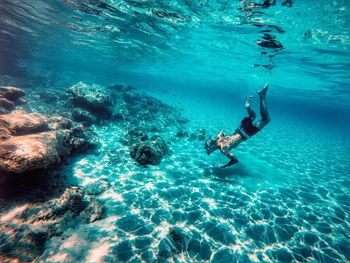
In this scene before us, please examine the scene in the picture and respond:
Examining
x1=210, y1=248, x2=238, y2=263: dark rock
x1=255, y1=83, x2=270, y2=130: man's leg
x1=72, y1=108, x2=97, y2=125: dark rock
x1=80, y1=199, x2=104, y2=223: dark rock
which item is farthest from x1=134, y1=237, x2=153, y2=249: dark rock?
x1=72, y1=108, x2=97, y2=125: dark rock

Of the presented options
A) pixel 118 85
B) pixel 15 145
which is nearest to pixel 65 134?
pixel 15 145

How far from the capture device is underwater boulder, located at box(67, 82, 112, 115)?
47.3 feet

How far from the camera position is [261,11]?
476 inches

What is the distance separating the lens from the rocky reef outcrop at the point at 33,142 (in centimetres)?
527

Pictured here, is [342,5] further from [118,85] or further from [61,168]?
[118,85]

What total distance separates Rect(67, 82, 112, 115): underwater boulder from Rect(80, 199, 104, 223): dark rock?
988cm

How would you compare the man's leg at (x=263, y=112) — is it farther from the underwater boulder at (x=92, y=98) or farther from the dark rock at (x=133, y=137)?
the underwater boulder at (x=92, y=98)

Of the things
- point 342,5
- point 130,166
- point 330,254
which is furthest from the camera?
point 342,5

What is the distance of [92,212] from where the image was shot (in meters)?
5.97

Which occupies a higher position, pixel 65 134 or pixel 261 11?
pixel 261 11

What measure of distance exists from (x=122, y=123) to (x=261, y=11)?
12472 millimetres

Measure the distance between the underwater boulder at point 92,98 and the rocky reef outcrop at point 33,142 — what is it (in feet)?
13.9

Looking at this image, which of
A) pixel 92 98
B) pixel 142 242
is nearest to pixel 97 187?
pixel 142 242

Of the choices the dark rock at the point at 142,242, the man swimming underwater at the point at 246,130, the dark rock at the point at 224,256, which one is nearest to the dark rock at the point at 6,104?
the dark rock at the point at 142,242
